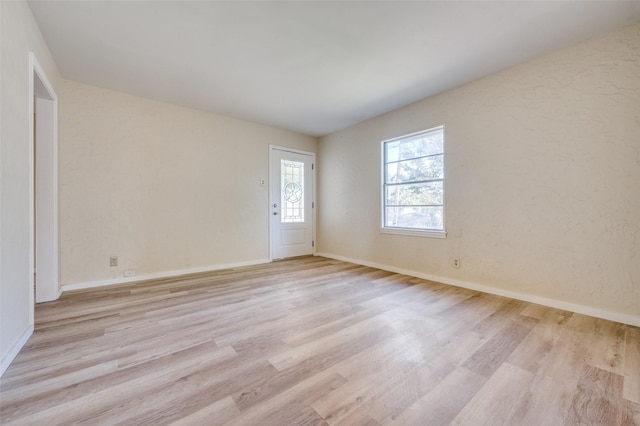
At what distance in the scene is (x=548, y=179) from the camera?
2.62m

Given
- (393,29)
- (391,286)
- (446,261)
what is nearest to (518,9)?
(393,29)

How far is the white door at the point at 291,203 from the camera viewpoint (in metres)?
4.94

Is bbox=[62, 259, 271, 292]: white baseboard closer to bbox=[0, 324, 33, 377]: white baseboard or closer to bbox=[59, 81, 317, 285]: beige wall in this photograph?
bbox=[59, 81, 317, 285]: beige wall

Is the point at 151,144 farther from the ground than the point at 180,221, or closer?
farther from the ground

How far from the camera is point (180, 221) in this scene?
3.91 m

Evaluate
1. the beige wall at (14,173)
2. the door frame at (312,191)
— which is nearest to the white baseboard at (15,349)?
the beige wall at (14,173)

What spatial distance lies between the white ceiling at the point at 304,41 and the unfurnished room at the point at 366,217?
0.9 inches

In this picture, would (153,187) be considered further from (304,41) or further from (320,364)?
(320,364)

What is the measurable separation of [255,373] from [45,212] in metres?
2.97

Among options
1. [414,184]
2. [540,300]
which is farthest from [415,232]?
[540,300]

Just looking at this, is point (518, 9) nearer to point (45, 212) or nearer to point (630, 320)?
point (630, 320)

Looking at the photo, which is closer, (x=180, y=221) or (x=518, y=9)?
(x=518, y=9)

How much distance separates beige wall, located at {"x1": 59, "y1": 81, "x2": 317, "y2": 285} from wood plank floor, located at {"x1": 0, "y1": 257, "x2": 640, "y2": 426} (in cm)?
90

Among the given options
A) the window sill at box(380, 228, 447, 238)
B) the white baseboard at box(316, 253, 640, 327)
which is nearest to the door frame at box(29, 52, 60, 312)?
the window sill at box(380, 228, 447, 238)
